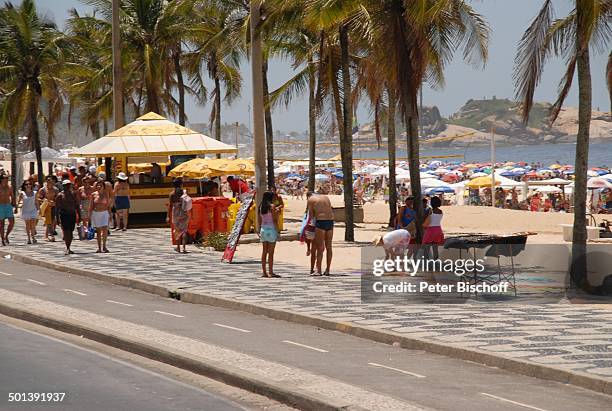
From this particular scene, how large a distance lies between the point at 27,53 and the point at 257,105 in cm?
1874

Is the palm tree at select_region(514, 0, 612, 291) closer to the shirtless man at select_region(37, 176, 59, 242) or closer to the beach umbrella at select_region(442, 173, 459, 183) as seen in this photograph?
the shirtless man at select_region(37, 176, 59, 242)

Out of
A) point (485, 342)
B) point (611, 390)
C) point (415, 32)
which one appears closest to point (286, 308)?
point (485, 342)

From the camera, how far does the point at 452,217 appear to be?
4625 cm

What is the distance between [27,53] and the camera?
43750 mm

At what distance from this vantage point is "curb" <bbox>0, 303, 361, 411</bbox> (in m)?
9.26

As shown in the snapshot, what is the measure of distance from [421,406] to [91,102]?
155 ft

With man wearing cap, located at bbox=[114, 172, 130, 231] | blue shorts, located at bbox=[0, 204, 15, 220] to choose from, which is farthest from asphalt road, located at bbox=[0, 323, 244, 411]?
man wearing cap, located at bbox=[114, 172, 130, 231]

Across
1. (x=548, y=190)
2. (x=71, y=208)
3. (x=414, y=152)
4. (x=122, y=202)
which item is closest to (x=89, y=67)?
(x=122, y=202)

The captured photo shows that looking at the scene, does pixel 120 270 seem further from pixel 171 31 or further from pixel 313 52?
pixel 171 31

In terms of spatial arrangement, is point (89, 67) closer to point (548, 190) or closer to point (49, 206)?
point (49, 206)

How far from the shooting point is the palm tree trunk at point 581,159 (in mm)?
17828

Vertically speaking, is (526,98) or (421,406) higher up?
(526,98)

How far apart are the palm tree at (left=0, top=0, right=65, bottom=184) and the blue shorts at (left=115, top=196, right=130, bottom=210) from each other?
43.7ft

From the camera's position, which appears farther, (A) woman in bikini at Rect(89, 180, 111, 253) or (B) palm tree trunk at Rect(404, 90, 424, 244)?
(A) woman in bikini at Rect(89, 180, 111, 253)
